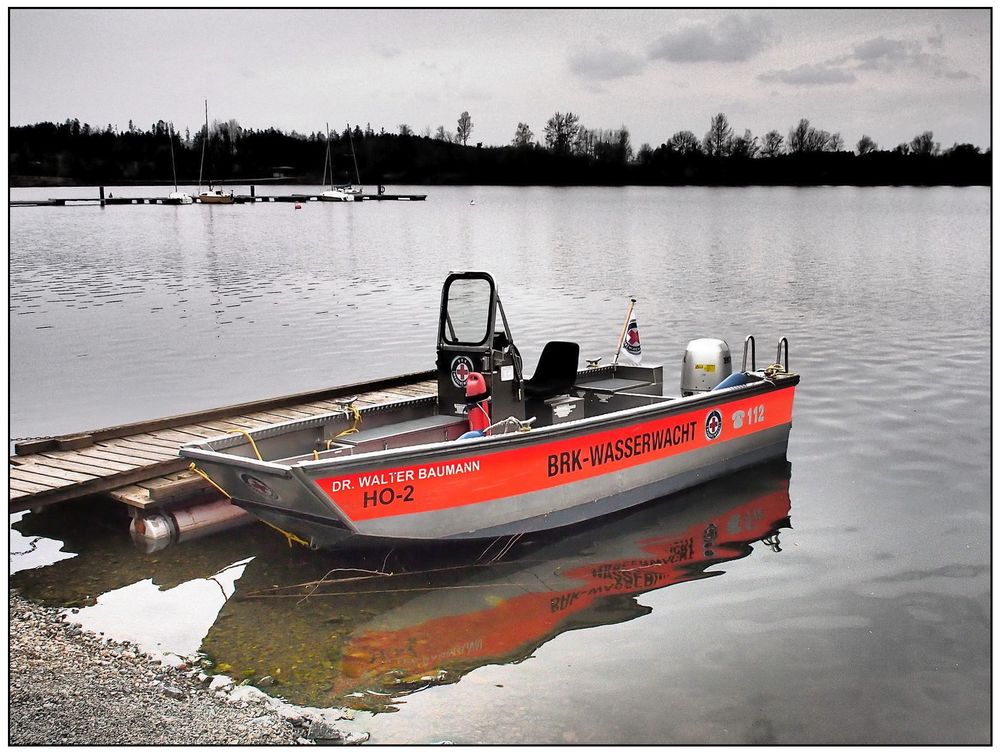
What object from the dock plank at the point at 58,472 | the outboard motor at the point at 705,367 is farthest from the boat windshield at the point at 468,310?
the dock plank at the point at 58,472

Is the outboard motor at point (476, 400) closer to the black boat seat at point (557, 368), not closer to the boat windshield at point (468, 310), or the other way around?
the boat windshield at point (468, 310)

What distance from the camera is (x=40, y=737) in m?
5.48

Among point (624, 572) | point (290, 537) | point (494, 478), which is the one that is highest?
point (494, 478)

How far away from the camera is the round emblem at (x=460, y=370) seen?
30.5ft

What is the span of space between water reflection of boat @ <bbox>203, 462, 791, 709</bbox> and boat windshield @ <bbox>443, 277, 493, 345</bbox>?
1998 millimetres

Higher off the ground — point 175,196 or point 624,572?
point 175,196

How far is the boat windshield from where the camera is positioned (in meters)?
9.29

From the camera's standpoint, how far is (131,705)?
5.84 meters

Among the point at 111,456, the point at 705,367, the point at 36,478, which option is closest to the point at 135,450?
the point at 111,456

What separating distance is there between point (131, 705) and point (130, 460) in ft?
12.2

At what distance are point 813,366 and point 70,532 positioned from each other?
40.2ft

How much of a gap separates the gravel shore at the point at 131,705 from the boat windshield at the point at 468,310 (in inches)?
157

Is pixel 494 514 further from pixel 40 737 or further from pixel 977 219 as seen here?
pixel 977 219

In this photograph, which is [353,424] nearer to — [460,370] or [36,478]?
[460,370]
